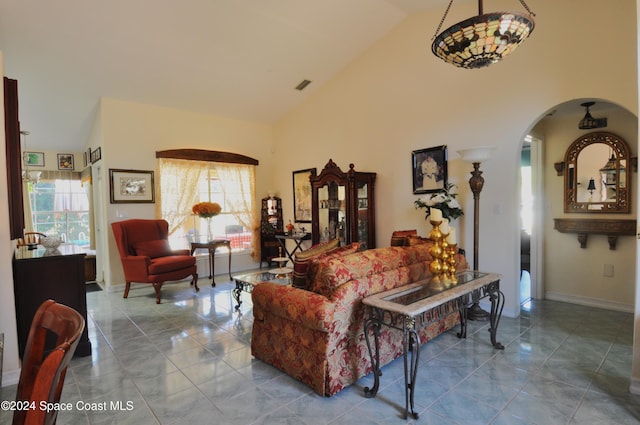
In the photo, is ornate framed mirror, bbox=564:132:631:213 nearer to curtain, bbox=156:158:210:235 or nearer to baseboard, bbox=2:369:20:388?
curtain, bbox=156:158:210:235

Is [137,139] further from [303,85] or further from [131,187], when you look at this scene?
[303,85]

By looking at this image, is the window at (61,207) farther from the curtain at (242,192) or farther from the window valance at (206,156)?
the curtain at (242,192)

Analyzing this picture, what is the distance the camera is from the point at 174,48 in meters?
4.29

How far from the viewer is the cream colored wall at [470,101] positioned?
3.27 metres

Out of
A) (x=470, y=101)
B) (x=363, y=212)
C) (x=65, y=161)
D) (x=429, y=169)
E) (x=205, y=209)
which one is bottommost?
(x=363, y=212)

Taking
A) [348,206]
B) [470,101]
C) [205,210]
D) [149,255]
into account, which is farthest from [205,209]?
[470,101]

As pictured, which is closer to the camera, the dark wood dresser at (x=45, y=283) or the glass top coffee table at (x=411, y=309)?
the glass top coffee table at (x=411, y=309)

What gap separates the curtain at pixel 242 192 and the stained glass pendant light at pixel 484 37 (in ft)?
16.2

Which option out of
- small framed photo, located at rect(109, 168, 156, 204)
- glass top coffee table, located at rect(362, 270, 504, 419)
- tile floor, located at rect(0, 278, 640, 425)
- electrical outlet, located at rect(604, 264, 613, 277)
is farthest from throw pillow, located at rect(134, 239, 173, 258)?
electrical outlet, located at rect(604, 264, 613, 277)

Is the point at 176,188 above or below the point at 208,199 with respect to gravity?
above

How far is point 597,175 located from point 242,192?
539 cm

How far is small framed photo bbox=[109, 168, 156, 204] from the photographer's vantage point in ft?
16.8

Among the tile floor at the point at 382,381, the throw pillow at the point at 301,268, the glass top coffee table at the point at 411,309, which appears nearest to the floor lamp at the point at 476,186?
the tile floor at the point at 382,381

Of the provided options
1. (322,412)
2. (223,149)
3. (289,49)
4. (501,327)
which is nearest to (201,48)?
(289,49)
